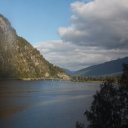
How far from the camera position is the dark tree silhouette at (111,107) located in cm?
4197

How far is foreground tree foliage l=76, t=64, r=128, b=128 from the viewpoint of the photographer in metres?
42.0

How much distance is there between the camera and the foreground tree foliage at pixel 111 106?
4197 centimetres

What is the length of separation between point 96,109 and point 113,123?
304cm

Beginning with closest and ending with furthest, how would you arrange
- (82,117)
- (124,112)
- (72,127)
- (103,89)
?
(124,112), (103,89), (72,127), (82,117)

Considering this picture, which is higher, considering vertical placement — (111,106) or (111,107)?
(111,106)

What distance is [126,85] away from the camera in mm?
42031

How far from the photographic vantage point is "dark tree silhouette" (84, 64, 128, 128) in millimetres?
41969

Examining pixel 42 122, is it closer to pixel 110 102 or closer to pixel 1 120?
pixel 1 120

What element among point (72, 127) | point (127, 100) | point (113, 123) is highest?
point (127, 100)

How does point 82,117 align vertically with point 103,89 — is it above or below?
below

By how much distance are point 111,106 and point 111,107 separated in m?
0.15

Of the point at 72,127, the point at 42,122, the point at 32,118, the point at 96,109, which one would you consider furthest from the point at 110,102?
the point at 32,118

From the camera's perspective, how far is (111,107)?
43.2 meters

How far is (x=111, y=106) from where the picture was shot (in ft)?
142
